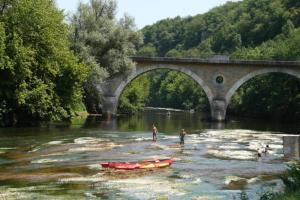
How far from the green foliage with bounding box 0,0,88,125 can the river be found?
2.69m

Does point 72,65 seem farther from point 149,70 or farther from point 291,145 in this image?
point 291,145

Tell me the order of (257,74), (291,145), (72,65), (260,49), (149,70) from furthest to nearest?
(260,49) → (149,70) → (257,74) → (72,65) → (291,145)

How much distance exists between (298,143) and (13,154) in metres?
16.1

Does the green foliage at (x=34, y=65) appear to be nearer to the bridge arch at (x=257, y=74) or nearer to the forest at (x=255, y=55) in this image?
the bridge arch at (x=257, y=74)

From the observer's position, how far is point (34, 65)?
4697 centimetres

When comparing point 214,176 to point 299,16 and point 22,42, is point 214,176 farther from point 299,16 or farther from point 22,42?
point 299,16

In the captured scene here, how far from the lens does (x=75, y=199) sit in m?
19.6

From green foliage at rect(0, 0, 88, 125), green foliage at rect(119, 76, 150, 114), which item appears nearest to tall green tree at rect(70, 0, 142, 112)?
green foliage at rect(0, 0, 88, 125)

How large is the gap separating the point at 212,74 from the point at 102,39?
1546 cm

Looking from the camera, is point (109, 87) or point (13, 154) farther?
point (109, 87)

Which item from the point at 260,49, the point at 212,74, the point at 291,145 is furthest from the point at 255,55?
the point at 291,145

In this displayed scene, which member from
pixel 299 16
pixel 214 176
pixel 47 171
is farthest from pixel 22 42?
pixel 299 16

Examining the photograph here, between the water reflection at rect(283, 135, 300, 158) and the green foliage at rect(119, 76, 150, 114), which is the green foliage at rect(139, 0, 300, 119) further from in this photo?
the water reflection at rect(283, 135, 300, 158)

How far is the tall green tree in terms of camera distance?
5983 cm
